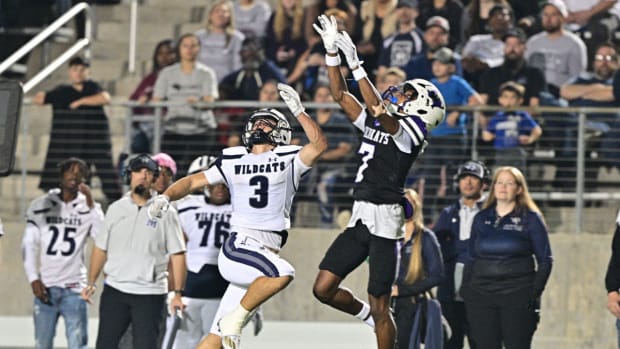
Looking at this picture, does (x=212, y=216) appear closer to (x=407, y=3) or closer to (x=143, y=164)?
(x=143, y=164)

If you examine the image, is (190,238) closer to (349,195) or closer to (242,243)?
(242,243)

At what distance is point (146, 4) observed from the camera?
2311 centimetres

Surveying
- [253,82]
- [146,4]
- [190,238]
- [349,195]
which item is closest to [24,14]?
[146,4]

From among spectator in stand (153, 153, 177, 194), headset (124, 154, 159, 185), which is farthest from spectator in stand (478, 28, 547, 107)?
headset (124, 154, 159, 185)

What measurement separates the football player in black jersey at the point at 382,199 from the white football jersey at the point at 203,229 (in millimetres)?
1855

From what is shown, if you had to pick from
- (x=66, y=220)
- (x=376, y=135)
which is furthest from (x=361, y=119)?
(x=66, y=220)

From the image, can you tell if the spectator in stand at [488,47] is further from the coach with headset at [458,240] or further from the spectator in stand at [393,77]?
the coach with headset at [458,240]

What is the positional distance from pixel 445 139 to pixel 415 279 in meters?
3.74

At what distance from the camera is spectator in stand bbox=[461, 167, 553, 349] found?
1357 centimetres

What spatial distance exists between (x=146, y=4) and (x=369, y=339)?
24.3 ft

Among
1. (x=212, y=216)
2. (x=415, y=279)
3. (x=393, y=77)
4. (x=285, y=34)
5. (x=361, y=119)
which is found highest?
(x=285, y=34)

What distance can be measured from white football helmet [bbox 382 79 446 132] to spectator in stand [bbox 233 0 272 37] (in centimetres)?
793

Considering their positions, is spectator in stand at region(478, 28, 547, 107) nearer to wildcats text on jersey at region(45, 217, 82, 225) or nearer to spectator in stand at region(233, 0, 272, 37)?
spectator in stand at region(233, 0, 272, 37)

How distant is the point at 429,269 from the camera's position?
1409 cm
